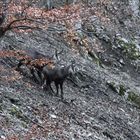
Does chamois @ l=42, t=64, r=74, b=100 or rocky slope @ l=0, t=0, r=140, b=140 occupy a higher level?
chamois @ l=42, t=64, r=74, b=100

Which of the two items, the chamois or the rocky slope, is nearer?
the rocky slope

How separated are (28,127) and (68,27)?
353 centimetres

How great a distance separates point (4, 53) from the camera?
54.1ft

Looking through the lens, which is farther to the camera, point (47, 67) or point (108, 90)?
point (108, 90)

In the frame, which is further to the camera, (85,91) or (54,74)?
(85,91)

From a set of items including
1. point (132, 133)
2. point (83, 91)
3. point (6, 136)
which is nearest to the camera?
point (6, 136)

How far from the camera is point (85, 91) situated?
2567 centimetres

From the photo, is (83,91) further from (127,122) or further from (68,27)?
(68,27)

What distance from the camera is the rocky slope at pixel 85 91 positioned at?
1703cm

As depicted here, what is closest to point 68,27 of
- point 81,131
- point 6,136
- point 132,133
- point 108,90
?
point 6,136

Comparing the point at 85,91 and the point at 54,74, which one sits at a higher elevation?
the point at 54,74

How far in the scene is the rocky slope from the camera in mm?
17031

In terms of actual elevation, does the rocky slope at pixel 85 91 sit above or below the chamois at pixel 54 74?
below

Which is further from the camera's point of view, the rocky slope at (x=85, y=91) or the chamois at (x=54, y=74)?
the chamois at (x=54, y=74)
